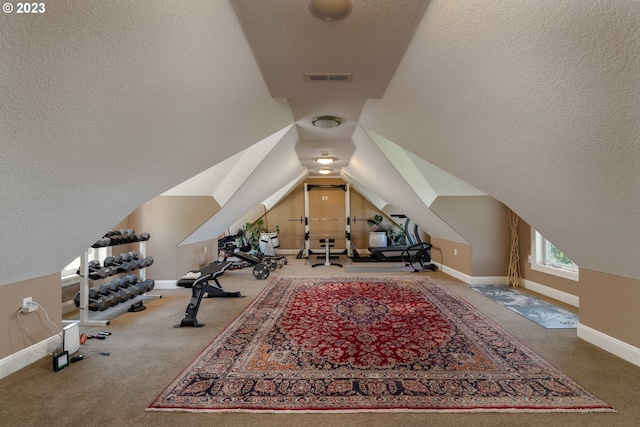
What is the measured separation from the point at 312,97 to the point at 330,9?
129cm

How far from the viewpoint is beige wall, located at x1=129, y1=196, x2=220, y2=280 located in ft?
16.5

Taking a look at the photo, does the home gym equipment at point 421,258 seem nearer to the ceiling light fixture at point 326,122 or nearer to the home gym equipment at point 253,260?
the home gym equipment at point 253,260

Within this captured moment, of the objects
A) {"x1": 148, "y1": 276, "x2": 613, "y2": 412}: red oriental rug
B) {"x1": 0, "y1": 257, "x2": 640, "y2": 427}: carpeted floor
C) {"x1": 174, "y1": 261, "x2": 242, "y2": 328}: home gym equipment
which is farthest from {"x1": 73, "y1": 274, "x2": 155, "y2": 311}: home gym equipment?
{"x1": 148, "y1": 276, "x2": 613, "y2": 412}: red oriental rug

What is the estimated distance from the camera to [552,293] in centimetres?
432

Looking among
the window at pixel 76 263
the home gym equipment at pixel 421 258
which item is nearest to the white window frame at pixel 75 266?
the window at pixel 76 263

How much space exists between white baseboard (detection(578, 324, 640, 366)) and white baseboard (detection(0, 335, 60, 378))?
5.24 meters

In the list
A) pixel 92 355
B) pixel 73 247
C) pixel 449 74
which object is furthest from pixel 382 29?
A: pixel 92 355

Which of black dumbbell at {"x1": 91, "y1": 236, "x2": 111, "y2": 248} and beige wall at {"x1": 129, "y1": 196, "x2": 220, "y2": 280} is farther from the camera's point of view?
beige wall at {"x1": 129, "y1": 196, "x2": 220, "y2": 280}

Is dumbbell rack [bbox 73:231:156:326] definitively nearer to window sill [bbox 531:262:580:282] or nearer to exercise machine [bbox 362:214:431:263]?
window sill [bbox 531:262:580:282]

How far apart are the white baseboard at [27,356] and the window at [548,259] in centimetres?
617

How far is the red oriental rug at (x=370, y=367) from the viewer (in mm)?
A: 1938

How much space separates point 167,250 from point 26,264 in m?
2.77

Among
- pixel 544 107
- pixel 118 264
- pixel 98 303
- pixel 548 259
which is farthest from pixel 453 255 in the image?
pixel 98 303

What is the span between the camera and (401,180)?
16.2ft
